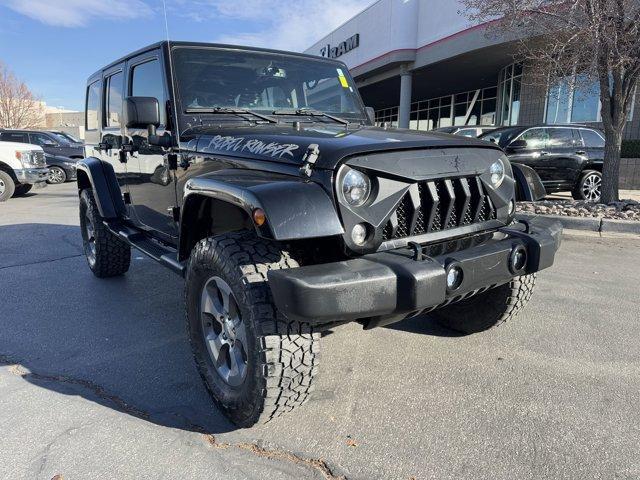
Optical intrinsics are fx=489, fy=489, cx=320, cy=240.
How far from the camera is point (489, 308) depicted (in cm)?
330

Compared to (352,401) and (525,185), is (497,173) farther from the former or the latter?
(352,401)

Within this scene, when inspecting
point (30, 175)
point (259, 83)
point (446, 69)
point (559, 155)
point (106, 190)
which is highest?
point (446, 69)

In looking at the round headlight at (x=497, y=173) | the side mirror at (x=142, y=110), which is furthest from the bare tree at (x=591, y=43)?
the side mirror at (x=142, y=110)

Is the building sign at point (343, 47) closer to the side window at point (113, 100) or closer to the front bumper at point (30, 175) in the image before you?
the front bumper at point (30, 175)

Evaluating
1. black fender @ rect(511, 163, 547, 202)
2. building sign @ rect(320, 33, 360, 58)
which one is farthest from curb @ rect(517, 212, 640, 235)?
building sign @ rect(320, 33, 360, 58)

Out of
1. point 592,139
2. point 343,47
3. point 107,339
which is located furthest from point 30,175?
point 343,47

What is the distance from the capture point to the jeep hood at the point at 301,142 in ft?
7.47

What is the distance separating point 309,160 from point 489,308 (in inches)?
71.4

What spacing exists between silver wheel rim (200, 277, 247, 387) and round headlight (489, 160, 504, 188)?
5.16 feet

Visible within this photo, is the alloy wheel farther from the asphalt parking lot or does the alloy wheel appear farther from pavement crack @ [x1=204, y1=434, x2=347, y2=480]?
pavement crack @ [x1=204, y1=434, x2=347, y2=480]

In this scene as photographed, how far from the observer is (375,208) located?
86.9 inches

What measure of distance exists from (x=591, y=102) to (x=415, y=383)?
15104 millimetres

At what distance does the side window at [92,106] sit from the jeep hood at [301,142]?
2563 millimetres

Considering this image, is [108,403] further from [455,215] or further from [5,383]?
[455,215]
